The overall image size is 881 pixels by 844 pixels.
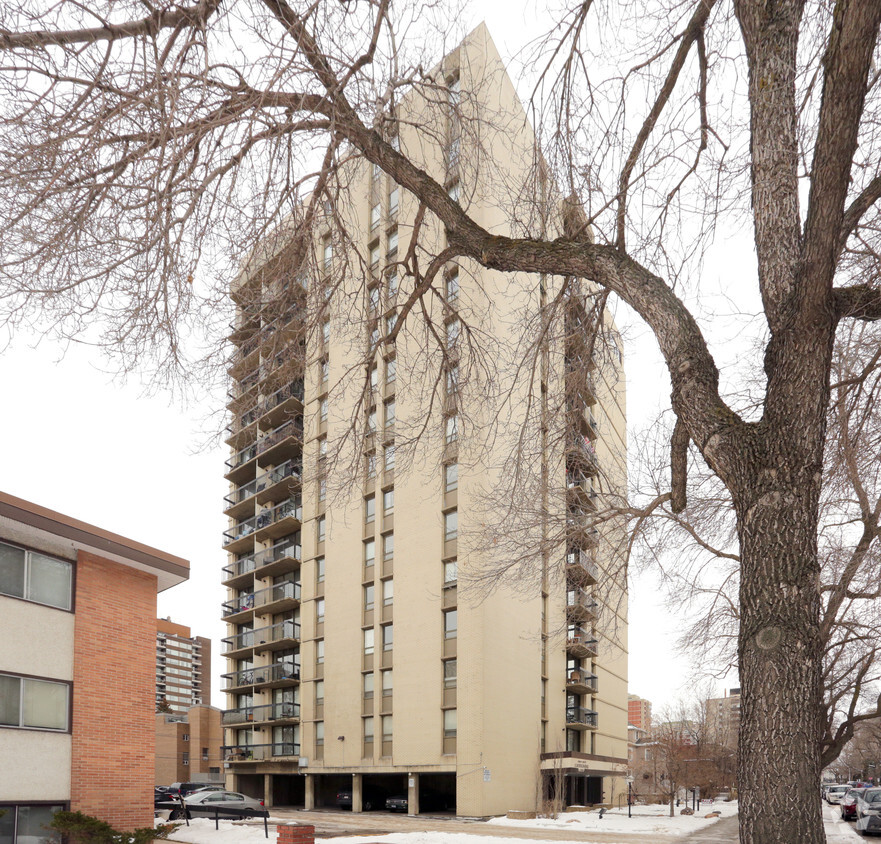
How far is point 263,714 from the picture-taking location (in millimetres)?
50406

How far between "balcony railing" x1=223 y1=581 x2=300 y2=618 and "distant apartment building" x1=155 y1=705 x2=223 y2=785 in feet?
115

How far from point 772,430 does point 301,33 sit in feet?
13.6

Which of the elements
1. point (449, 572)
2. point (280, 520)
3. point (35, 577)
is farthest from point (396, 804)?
point (35, 577)

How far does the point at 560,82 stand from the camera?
23.9ft

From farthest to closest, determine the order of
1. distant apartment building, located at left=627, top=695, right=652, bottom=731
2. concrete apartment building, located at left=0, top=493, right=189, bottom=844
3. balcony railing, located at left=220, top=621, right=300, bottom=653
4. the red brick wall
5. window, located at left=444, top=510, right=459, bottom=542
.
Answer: distant apartment building, located at left=627, top=695, right=652, bottom=731 < balcony railing, located at left=220, top=621, right=300, bottom=653 < window, located at left=444, top=510, right=459, bottom=542 < the red brick wall < concrete apartment building, located at left=0, top=493, right=189, bottom=844

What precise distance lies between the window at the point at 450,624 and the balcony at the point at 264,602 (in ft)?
44.2

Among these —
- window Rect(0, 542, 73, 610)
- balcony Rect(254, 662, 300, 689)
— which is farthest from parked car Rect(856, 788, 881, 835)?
window Rect(0, 542, 73, 610)

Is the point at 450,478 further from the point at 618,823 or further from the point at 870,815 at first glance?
the point at 870,815

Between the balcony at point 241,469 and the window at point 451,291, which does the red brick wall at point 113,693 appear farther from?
the balcony at point 241,469

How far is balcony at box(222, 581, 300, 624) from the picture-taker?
5006 centimetres

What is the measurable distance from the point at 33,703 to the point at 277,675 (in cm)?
3539

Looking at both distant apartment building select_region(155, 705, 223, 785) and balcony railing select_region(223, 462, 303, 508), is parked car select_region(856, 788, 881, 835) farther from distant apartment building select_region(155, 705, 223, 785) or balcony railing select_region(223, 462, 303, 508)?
distant apartment building select_region(155, 705, 223, 785)

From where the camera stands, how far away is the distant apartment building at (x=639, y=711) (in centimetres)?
16375

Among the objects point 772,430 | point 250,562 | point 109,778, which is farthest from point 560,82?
point 250,562
